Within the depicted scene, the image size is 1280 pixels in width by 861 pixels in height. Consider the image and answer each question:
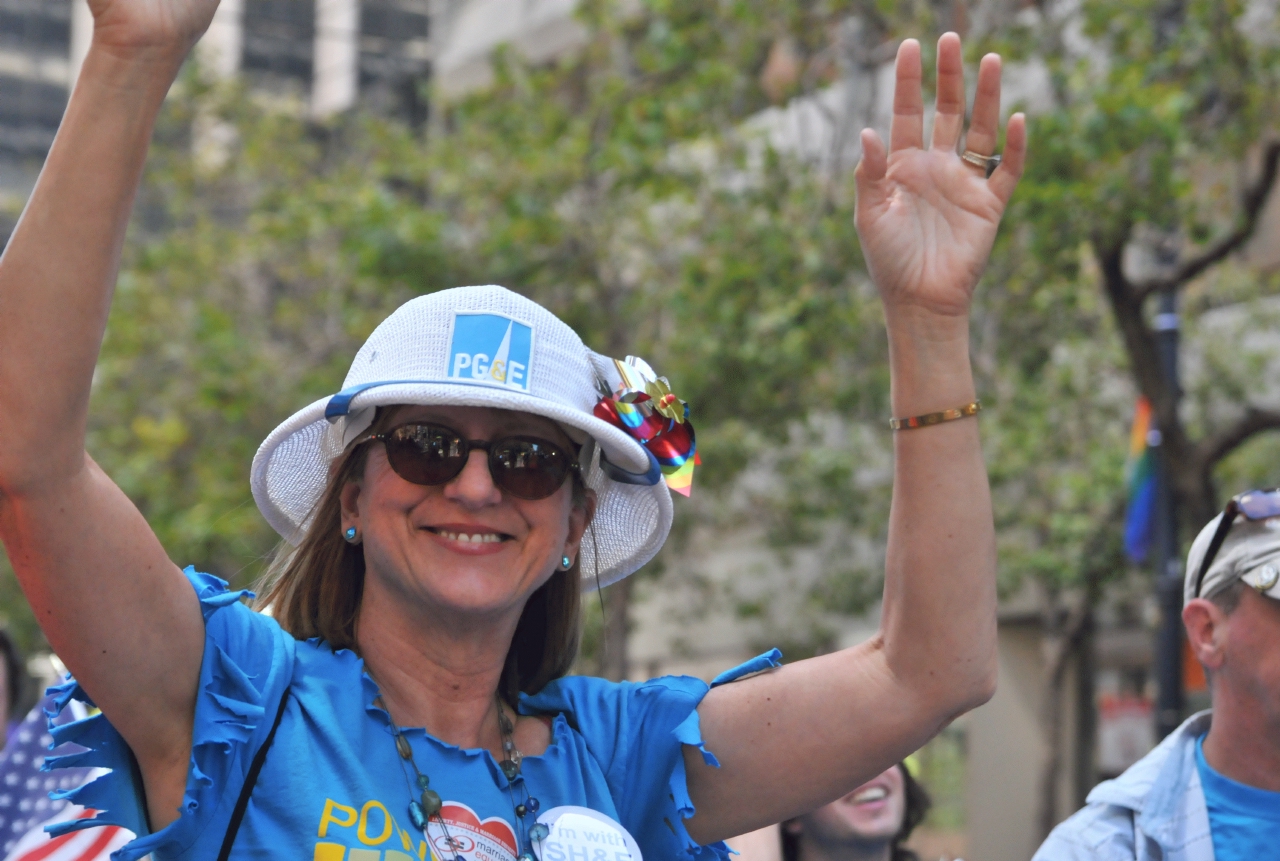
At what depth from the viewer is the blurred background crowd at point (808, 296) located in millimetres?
9688

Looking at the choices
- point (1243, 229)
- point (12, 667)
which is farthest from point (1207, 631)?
point (1243, 229)

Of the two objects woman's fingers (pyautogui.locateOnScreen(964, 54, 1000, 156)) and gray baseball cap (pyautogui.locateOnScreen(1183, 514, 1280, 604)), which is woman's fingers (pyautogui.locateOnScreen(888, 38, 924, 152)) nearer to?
woman's fingers (pyautogui.locateOnScreen(964, 54, 1000, 156))

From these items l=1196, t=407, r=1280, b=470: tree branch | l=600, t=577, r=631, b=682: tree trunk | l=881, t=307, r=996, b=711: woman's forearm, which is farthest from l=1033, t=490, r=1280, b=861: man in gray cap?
l=600, t=577, r=631, b=682: tree trunk

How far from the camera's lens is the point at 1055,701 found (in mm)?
14789

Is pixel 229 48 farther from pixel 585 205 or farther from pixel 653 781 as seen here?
pixel 653 781

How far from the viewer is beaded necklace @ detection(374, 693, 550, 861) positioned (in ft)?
7.75

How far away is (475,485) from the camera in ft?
8.06

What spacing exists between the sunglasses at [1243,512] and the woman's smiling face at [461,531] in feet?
5.35

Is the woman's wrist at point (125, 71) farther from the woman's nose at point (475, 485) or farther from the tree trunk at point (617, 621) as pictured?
the tree trunk at point (617, 621)

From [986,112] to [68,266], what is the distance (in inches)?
53.1

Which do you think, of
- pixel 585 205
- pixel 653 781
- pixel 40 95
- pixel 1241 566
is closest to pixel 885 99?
pixel 585 205

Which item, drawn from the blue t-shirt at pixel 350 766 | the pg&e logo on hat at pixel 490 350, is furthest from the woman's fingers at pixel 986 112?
the blue t-shirt at pixel 350 766

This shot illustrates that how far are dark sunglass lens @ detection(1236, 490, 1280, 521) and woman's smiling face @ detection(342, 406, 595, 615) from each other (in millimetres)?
1634

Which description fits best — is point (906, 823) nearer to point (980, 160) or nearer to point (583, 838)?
point (583, 838)
